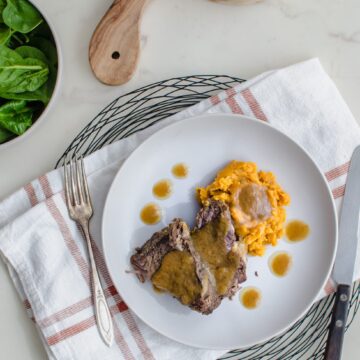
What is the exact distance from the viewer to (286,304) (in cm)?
240

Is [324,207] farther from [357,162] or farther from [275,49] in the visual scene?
[275,49]

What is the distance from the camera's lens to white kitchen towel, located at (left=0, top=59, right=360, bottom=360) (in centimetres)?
240

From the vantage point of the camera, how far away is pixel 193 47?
256cm

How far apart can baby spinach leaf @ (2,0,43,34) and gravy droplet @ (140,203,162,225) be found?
87 cm

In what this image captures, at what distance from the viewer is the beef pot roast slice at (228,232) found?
2262 millimetres

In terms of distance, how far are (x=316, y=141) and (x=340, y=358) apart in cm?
88

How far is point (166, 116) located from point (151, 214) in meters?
0.43

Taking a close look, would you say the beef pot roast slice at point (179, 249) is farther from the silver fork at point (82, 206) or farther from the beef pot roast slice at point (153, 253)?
the silver fork at point (82, 206)

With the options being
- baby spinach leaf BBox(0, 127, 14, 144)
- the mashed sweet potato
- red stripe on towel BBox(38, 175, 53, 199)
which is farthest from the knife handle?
baby spinach leaf BBox(0, 127, 14, 144)

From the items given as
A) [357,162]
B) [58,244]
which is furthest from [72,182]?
→ [357,162]

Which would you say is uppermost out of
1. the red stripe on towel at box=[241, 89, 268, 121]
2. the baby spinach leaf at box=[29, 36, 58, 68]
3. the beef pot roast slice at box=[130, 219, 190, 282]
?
the baby spinach leaf at box=[29, 36, 58, 68]

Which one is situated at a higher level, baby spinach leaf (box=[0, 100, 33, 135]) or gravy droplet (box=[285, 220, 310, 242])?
baby spinach leaf (box=[0, 100, 33, 135])

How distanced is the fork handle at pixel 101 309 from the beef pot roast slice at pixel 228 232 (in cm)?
46

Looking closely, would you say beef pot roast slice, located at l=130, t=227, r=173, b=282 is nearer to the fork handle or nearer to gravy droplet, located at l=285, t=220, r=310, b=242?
the fork handle
